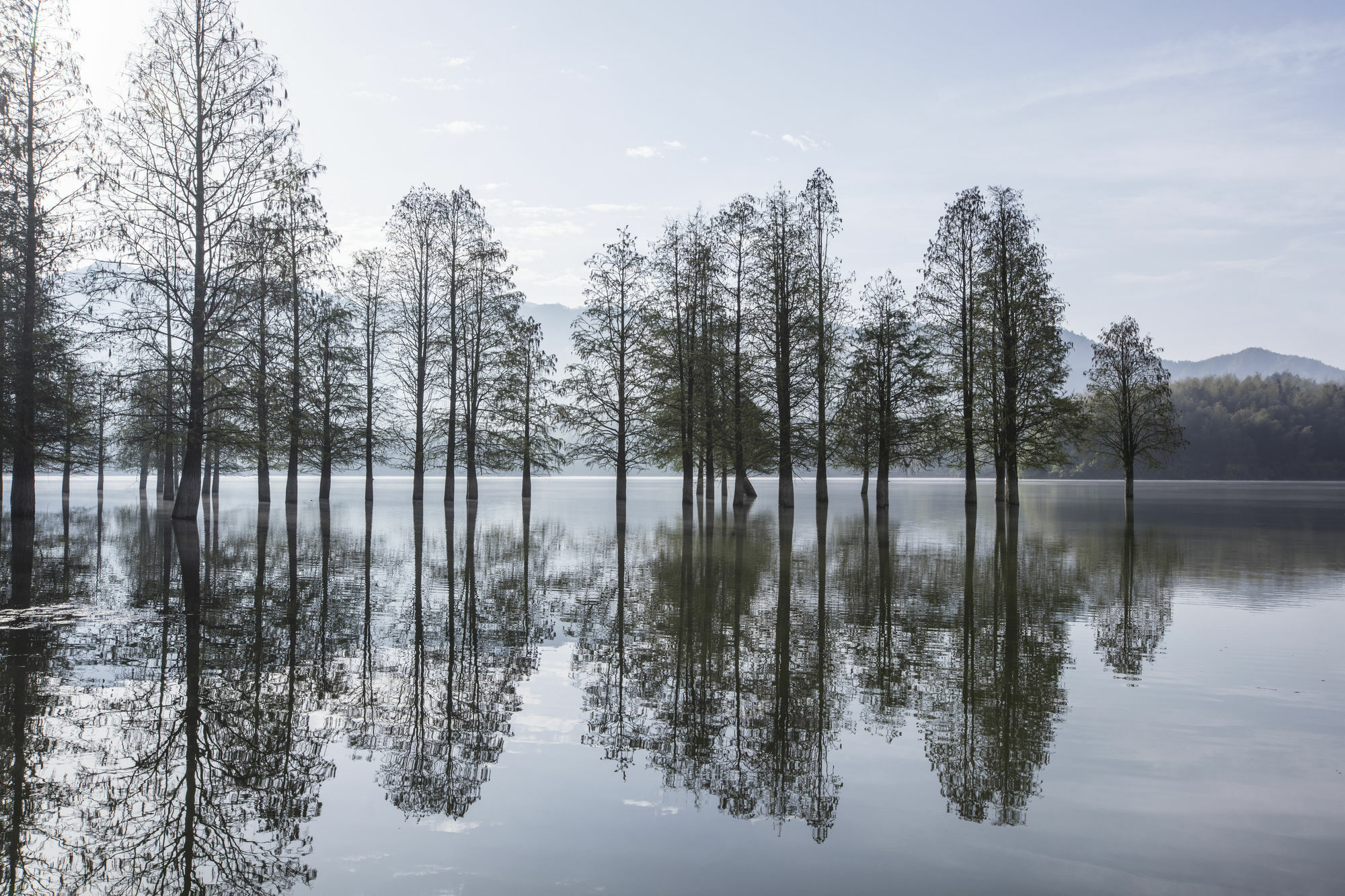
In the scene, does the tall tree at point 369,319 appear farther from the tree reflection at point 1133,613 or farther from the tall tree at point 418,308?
the tree reflection at point 1133,613

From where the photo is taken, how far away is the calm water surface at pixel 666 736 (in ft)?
13.6

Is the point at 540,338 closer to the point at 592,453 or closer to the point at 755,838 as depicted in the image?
the point at 592,453

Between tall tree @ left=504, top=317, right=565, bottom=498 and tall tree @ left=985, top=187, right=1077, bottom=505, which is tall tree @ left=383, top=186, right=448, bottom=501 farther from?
tall tree @ left=985, top=187, right=1077, bottom=505

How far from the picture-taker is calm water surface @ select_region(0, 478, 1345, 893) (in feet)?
13.6

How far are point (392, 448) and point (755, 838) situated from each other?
46559mm

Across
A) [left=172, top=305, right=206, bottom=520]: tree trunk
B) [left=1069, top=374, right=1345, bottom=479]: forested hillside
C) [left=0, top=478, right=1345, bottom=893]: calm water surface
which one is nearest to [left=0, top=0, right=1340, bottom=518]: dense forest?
[left=172, top=305, right=206, bottom=520]: tree trunk

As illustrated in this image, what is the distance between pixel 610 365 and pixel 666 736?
1476 inches

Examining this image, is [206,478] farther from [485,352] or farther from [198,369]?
[198,369]

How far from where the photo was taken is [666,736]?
242 inches

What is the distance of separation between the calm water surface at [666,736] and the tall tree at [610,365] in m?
28.2

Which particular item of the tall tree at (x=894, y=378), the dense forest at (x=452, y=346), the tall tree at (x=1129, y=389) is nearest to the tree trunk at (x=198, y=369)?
the dense forest at (x=452, y=346)

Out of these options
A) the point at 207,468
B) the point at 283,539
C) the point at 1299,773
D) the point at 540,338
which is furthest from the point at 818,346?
the point at 207,468

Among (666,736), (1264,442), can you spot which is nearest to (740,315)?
(666,736)

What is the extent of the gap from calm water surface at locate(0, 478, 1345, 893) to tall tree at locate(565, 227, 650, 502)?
92.4ft
